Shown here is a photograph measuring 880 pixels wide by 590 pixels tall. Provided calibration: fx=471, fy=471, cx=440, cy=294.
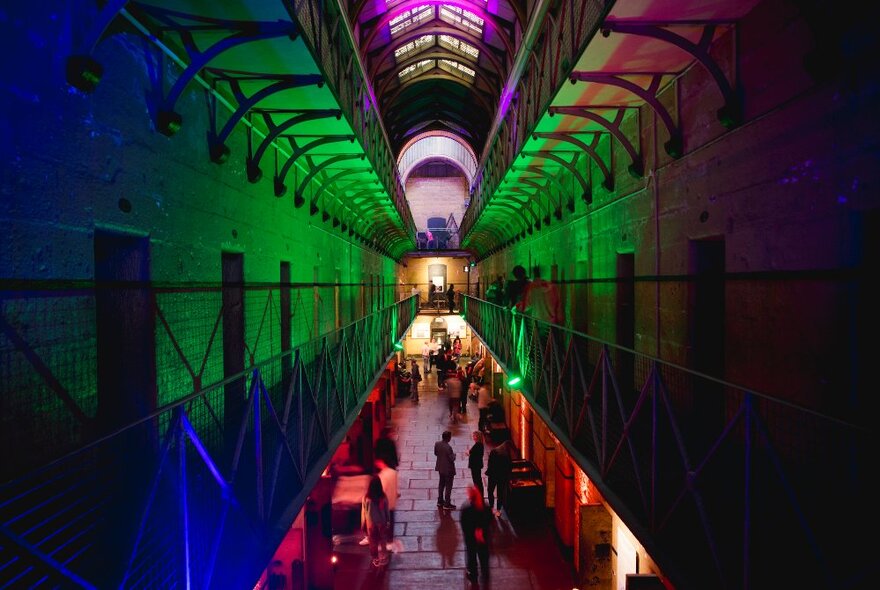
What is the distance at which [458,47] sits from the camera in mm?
13852

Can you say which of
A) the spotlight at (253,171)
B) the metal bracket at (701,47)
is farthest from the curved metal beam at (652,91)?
the spotlight at (253,171)

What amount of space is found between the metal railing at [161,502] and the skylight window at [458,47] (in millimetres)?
12140

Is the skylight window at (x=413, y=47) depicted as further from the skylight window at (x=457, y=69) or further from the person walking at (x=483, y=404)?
the person walking at (x=483, y=404)

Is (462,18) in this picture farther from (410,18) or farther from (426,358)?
(426,358)

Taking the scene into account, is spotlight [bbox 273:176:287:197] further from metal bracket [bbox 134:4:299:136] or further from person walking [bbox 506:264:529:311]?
person walking [bbox 506:264:529:311]

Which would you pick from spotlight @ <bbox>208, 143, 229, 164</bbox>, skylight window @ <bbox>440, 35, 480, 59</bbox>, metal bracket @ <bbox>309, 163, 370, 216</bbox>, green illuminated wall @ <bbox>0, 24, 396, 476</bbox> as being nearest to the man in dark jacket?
metal bracket @ <bbox>309, 163, 370, 216</bbox>

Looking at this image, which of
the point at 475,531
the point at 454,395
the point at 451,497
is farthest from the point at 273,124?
the point at 454,395

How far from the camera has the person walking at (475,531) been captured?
6.78 metres

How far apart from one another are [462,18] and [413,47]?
2.14 meters

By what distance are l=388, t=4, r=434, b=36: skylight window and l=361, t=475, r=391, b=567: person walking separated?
34.9 ft

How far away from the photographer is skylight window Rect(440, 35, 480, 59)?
44.8ft

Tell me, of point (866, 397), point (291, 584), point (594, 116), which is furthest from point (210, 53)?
point (291, 584)

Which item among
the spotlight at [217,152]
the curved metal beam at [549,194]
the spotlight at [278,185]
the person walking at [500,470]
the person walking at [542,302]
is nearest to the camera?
the spotlight at [217,152]

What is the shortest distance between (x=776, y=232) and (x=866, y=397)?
44.3 inches
